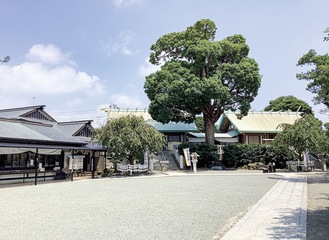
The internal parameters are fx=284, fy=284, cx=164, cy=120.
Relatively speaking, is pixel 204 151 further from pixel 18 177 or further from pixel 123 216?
pixel 123 216

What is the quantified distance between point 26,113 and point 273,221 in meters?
22.6

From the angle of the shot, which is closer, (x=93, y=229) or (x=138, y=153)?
(x=93, y=229)

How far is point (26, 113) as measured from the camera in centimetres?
2403

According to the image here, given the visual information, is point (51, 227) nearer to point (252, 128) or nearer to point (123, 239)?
point (123, 239)

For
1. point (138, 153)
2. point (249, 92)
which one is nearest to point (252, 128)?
point (249, 92)

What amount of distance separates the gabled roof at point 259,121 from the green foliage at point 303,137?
9142mm

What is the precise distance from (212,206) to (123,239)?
4.12 m

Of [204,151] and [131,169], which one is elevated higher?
[204,151]

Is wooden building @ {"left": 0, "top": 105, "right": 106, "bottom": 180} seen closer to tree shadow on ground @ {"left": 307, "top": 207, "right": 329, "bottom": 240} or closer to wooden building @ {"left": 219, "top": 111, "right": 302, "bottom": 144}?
tree shadow on ground @ {"left": 307, "top": 207, "right": 329, "bottom": 240}

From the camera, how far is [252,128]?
3462cm

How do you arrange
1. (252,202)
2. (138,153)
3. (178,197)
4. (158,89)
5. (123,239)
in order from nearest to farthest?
1. (123,239)
2. (252,202)
3. (178,197)
4. (138,153)
5. (158,89)

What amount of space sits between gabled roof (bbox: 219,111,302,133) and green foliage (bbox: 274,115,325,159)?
9142 mm

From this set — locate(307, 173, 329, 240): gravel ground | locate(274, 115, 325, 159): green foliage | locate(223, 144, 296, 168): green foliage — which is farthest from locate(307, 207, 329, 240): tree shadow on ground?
locate(223, 144, 296, 168): green foliage

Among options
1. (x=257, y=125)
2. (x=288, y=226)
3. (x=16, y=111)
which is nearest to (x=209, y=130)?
(x=257, y=125)
